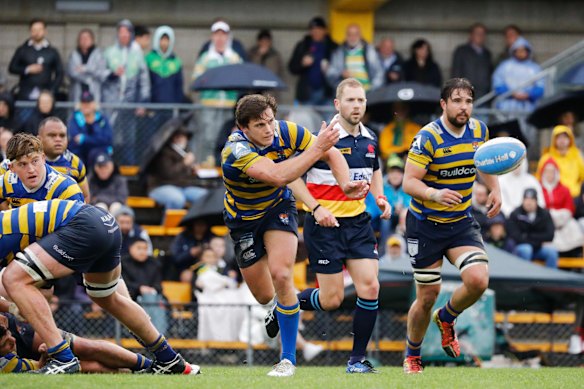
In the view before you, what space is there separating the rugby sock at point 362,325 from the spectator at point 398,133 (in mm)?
7251

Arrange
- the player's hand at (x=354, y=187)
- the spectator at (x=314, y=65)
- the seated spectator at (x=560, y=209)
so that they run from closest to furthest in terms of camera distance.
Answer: the player's hand at (x=354, y=187), the seated spectator at (x=560, y=209), the spectator at (x=314, y=65)

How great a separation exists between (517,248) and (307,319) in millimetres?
3116

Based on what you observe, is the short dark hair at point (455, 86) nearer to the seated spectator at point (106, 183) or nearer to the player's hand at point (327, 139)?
the player's hand at point (327, 139)

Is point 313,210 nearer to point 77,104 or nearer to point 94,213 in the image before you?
point 94,213

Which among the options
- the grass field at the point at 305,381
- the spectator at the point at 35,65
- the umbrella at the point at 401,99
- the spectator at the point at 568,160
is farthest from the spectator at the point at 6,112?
the grass field at the point at 305,381

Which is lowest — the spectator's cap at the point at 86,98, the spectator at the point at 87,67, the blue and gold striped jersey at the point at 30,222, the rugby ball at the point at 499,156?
the blue and gold striped jersey at the point at 30,222

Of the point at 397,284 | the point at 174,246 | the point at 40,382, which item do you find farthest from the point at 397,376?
the point at 174,246

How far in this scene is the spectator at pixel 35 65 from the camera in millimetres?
17922

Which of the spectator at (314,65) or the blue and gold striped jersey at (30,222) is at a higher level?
the spectator at (314,65)

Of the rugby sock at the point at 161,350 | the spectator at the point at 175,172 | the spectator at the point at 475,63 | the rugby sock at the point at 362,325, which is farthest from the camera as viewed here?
the spectator at the point at 475,63

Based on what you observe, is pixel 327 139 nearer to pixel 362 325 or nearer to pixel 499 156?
pixel 499 156

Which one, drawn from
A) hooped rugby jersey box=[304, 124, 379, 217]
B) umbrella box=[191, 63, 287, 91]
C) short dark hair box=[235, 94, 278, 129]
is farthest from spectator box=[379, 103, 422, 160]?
short dark hair box=[235, 94, 278, 129]

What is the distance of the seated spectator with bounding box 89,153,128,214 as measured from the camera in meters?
16.1

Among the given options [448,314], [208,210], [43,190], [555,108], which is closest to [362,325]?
[448,314]
